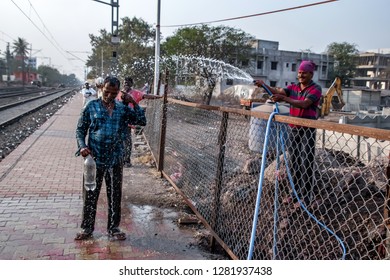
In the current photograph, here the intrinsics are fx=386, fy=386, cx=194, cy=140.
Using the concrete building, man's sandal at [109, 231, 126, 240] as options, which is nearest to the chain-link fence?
man's sandal at [109, 231, 126, 240]

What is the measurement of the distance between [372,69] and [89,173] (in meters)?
72.2

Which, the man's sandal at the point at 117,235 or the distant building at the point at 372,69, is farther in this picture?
the distant building at the point at 372,69

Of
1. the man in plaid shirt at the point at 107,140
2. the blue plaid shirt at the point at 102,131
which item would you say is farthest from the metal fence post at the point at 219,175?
the blue plaid shirt at the point at 102,131

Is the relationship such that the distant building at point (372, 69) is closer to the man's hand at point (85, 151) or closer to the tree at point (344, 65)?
the tree at point (344, 65)

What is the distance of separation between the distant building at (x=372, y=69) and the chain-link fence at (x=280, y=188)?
64.1 m

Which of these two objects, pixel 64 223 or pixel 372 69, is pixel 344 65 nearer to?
pixel 372 69

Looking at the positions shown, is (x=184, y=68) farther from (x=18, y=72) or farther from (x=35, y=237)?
(x=18, y=72)

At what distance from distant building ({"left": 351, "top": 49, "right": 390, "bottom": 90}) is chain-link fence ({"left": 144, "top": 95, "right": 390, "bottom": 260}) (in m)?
64.1

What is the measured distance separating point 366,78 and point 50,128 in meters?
60.7

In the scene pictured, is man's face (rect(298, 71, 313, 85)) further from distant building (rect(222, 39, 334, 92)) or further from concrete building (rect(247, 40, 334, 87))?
concrete building (rect(247, 40, 334, 87))

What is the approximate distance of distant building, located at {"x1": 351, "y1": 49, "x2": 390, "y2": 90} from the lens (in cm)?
6334

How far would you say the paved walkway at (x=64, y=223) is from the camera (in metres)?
3.59

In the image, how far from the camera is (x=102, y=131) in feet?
→ 11.9

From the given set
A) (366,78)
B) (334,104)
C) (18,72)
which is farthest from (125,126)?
(18,72)
